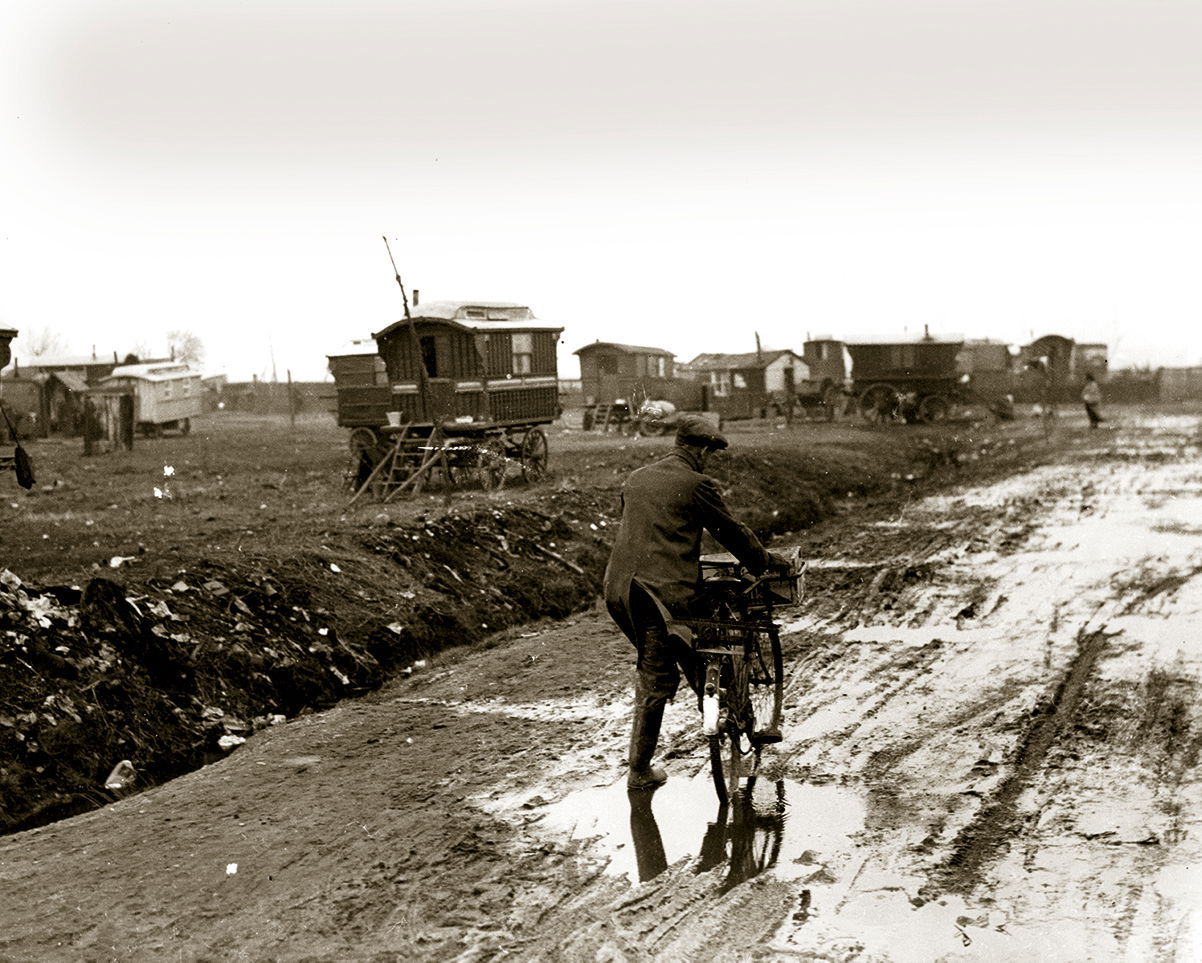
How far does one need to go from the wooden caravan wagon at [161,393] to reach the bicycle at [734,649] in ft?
130

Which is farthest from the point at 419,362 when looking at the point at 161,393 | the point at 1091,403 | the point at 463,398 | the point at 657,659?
the point at 1091,403

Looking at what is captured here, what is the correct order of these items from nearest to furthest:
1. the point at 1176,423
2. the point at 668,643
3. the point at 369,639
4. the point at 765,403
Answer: the point at 668,643
the point at 369,639
the point at 1176,423
the point at 765,403

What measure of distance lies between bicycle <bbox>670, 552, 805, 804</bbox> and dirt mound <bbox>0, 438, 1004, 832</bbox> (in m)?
3.90

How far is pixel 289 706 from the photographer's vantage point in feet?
33.8

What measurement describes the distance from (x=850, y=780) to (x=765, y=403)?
141ft

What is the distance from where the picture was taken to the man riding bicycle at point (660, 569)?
23.3 feet

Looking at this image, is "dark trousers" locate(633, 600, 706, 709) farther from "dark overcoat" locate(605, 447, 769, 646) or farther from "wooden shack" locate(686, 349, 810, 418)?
"wooden shack" locate(686, 349, 810, 418)

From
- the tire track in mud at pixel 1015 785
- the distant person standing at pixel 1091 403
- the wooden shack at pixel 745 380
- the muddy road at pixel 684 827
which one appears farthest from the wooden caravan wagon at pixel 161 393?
the tire track in mud at pixel 1015 785

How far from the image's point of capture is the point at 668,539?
714cm

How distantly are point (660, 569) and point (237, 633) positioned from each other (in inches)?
195

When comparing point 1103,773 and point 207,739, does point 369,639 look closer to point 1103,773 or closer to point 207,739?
point 207,739

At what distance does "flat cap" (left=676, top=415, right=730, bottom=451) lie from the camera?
7.34m

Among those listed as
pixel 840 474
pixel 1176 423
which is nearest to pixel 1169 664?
pixel 840 474

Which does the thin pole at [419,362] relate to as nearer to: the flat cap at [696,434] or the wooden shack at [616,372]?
the flat cap at [696,434]
